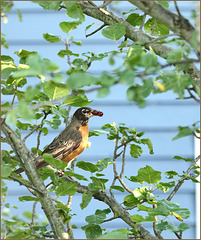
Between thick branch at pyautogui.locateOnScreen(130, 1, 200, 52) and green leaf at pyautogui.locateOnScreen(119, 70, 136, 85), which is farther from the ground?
thick branch at pyautogui.locateOnScreen(130, 1, 200, 52)

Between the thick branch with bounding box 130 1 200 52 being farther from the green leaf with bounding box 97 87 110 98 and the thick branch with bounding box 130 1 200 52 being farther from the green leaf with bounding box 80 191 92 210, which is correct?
the green leaf with bounding box 80 191 92 210

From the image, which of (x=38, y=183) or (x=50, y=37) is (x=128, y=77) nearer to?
(x=38, y=183)

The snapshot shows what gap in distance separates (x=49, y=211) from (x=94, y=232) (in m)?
0.11

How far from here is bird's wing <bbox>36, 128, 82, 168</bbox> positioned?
1.20 meters

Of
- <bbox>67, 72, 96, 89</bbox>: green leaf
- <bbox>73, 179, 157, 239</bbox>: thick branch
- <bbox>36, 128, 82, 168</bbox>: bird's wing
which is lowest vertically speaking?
<bbox>36, 128, 82, 168</bbox>: bird's wing

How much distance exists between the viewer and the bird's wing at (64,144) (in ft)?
3.93

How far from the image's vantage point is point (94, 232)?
840 mm

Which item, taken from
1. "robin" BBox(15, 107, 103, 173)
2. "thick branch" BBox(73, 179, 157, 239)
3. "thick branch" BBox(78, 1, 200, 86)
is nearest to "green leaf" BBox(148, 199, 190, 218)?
"thick branch" BBox(73, 179, 157, 239)

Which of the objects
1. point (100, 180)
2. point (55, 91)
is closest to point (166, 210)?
point (100, 180)

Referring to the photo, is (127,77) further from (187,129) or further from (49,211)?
(49,211)

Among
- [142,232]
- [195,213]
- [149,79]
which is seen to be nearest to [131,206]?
[142,232]

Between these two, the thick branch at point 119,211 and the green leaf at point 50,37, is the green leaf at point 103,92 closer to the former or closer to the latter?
the thick branch at point 119,211

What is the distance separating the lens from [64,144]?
1.25 m

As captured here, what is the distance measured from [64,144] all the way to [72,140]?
0.07 meters
